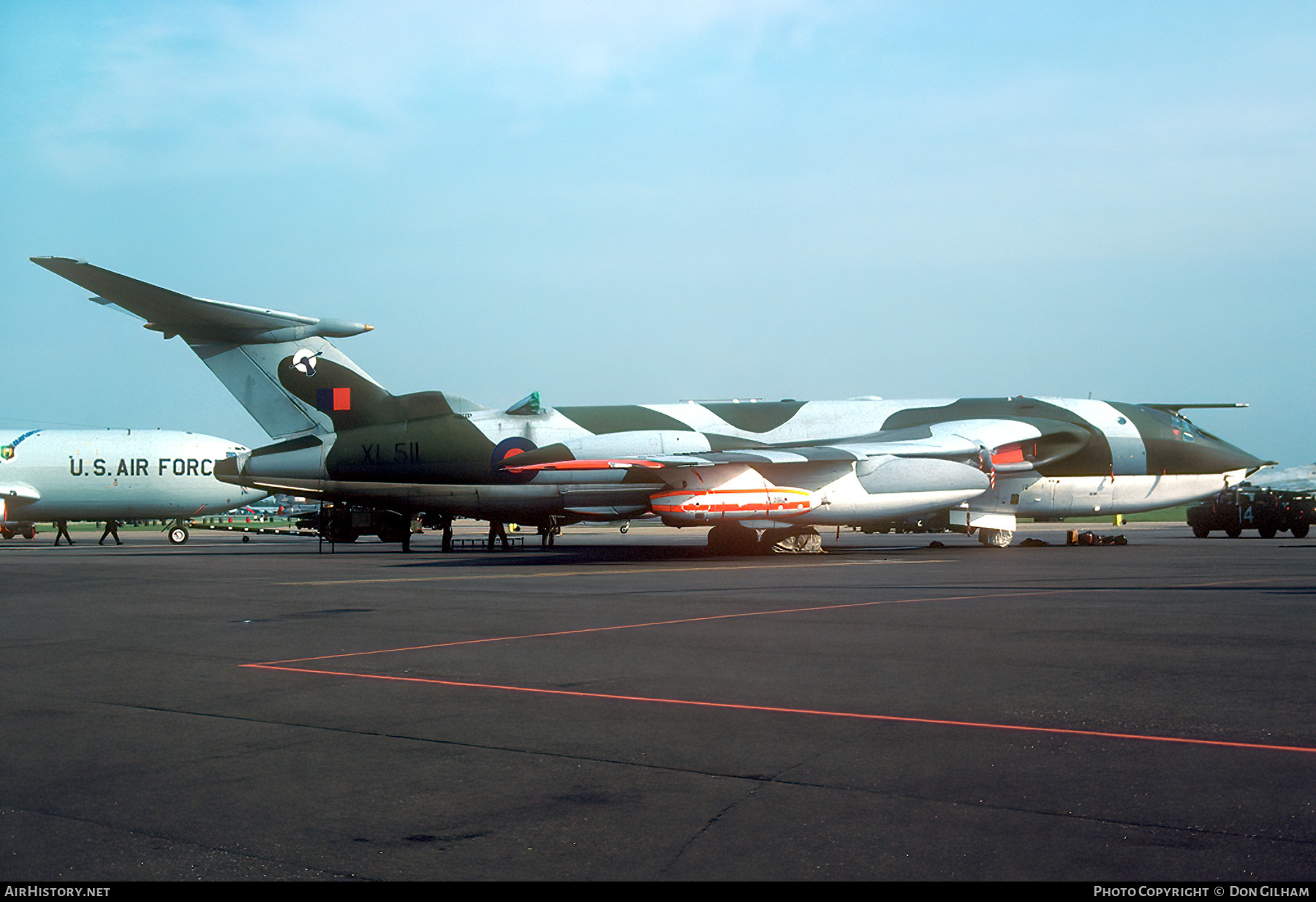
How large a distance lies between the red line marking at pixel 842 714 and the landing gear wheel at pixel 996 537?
73.2 feet

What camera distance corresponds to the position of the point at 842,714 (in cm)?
666

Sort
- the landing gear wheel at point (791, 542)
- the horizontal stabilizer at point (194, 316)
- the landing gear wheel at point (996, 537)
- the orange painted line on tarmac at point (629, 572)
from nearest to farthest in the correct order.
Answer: the orange painted line on tarmac at point (629, 572) < the horizontal stabilizer at point (194, 316) < the landing gear wheel at point (791, 542) < the landing gear wheel at point (996, 537)

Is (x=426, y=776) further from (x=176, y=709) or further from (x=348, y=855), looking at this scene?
(x=176, y=709)

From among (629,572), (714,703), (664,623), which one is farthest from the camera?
(629,572)

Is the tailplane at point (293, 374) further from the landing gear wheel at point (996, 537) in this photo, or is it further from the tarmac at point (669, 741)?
the landing gear wheel at point (996, 537)

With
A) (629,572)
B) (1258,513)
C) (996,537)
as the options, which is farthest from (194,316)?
(1258,513)

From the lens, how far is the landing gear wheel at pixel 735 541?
1049 inches

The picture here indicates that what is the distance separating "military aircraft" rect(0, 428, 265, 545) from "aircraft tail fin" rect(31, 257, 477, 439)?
18210 millimetres

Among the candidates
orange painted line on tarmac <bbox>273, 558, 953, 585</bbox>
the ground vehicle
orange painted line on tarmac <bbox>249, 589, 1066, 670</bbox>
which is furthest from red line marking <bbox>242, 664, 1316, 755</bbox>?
the ground vehicle

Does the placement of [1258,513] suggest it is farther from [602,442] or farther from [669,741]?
[669,741]

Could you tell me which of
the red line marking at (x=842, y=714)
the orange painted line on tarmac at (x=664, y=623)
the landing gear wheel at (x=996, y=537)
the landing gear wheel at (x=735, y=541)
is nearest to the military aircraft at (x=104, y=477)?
the landing gear wheel at (x=735, y=541)

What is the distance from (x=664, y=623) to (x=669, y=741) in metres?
5.67

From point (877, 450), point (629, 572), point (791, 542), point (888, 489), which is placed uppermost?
point (877, 450)

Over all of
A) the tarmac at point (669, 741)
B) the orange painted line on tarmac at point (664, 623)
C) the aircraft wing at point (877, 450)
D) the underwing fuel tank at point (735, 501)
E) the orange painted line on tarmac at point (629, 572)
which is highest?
the aircraft wing at point (877, 450)
